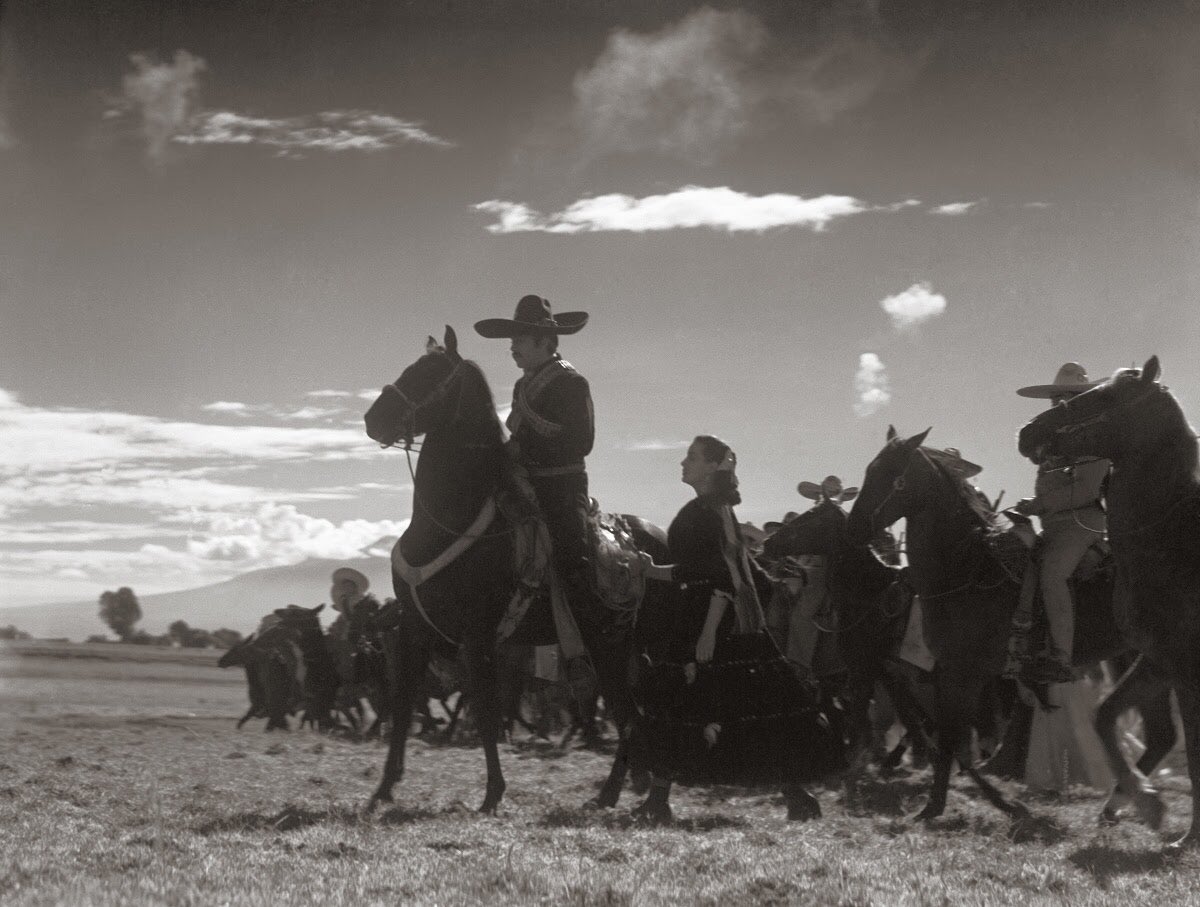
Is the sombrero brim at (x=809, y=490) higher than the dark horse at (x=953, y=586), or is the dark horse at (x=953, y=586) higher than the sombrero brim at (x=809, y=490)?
the sombrero brim at (x=809, y=490)

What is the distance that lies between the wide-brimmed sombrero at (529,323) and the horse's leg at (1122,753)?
4589 mm

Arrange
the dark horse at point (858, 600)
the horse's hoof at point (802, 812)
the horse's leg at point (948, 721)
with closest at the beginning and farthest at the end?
1. the horse's hoof at point (802, 812)
2. the horse's leg at point (948, 721)
3. the dark horse at point (858, 600)

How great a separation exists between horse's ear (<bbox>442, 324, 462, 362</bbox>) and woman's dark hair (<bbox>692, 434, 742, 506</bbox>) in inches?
69.7

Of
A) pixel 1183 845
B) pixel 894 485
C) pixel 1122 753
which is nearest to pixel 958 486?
pixel 894 485

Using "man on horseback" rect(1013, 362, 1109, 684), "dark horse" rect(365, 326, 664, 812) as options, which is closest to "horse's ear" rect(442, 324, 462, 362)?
"dark horse" rect(365, 326, 664, 812)

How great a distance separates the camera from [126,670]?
143 ft

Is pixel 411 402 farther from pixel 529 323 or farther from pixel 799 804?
pixel 799 804

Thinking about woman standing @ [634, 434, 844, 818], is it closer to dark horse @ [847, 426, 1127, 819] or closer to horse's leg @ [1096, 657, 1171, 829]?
dark horse @ [847, 426, 1127, 819]

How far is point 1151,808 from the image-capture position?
920 centimetres

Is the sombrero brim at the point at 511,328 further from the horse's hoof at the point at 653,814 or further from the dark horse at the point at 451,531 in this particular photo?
the horse's hoof at the point at 653,814

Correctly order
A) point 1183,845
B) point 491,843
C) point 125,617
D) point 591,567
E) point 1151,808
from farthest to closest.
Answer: point 125,617 < point 591,567 < point 1151,808 < point 1183,845 < point 491,843

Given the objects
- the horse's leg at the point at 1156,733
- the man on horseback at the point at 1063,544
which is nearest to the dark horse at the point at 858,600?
the man on horseback at the point at 1063,544

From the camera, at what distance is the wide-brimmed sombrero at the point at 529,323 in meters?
9.91

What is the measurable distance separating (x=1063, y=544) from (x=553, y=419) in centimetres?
382
